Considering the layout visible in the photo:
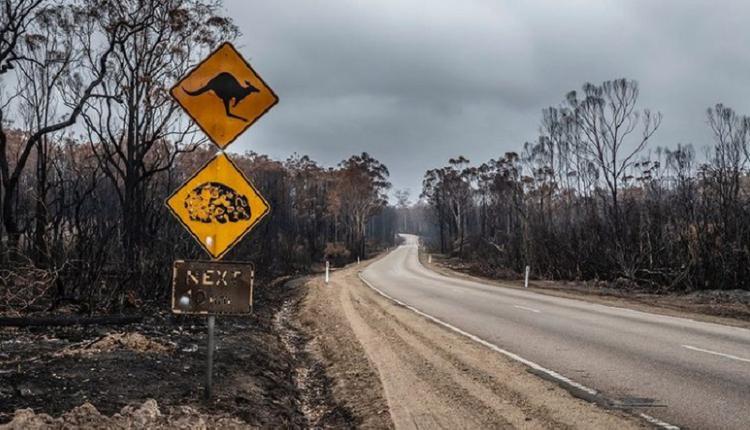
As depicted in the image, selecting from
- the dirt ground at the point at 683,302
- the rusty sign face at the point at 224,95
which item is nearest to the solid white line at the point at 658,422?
the rusty sign face at the point at 224,95

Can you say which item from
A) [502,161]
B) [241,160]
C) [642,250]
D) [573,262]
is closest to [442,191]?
A: [502,161]

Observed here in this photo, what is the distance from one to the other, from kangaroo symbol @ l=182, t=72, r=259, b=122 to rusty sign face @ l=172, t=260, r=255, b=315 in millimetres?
1549

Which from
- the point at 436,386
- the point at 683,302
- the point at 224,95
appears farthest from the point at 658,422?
the point at 683,302

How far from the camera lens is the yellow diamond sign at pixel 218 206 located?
18.5 ft

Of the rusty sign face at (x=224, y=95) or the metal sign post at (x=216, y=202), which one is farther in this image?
the rusty sign face at (x=224, y=95)

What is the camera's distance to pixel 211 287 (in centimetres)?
566

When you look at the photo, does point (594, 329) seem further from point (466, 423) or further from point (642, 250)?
point (642, 250)

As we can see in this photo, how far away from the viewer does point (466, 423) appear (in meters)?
5.98

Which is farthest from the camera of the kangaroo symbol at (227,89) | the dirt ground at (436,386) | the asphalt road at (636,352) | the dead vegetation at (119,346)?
the dead vegetation at (119,346)

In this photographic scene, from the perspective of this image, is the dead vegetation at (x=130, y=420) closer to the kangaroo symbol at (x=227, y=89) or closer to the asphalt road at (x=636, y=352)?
the kangaroo symbol at (x=227, y=89)

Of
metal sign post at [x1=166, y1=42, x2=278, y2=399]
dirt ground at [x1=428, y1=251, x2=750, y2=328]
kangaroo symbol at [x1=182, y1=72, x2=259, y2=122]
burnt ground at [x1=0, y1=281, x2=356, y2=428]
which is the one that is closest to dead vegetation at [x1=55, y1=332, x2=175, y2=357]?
burnt ground at [x1=0, y1=281, x2=356, y2=428]

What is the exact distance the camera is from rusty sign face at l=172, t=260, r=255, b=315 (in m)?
5.57

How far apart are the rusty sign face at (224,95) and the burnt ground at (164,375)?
274cm

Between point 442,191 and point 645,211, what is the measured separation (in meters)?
68.7
